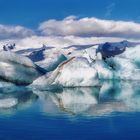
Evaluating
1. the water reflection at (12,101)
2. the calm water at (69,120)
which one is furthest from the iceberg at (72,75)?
the calm water at (69,120)

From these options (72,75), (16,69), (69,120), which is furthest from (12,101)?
(72,75)

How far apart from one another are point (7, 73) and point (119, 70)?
13925mm

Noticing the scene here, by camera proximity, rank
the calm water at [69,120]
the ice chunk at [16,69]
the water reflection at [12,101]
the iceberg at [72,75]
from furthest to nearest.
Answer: the iceberg at [72,75] → the ice chunk at [16,69] → the water reflection at [12,101] → the calm water at [69,120]

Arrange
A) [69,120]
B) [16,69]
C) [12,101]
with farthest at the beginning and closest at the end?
[16,69]
[12,101]
[69,120]

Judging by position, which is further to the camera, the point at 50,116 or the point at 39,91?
the point at 39,91

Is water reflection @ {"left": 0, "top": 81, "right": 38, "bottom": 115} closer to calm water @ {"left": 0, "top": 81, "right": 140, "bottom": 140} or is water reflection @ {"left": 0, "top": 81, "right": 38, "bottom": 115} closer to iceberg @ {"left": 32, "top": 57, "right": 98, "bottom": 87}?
calm water @ {"left": 0, "top": 81, "right": 140, "bottom": 140}

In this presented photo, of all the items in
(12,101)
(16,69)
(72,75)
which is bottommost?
(12,101)

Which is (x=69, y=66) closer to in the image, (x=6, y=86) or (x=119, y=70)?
(x=6, y=86)

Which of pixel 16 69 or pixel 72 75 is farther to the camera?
pixel 72 75

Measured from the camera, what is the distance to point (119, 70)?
3831 centimetres

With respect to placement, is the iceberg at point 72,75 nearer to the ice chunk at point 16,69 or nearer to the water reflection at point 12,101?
the ice chunk at point 16,69

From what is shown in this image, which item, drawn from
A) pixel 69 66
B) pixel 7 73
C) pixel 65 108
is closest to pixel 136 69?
pixel 69 66

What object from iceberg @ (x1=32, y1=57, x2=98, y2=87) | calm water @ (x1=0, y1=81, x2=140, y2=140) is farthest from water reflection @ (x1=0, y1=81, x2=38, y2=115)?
iceberg @ (x1=32, y1=57, x2=98, y2=87)

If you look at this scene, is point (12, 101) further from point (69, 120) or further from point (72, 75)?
point (72, 75)
